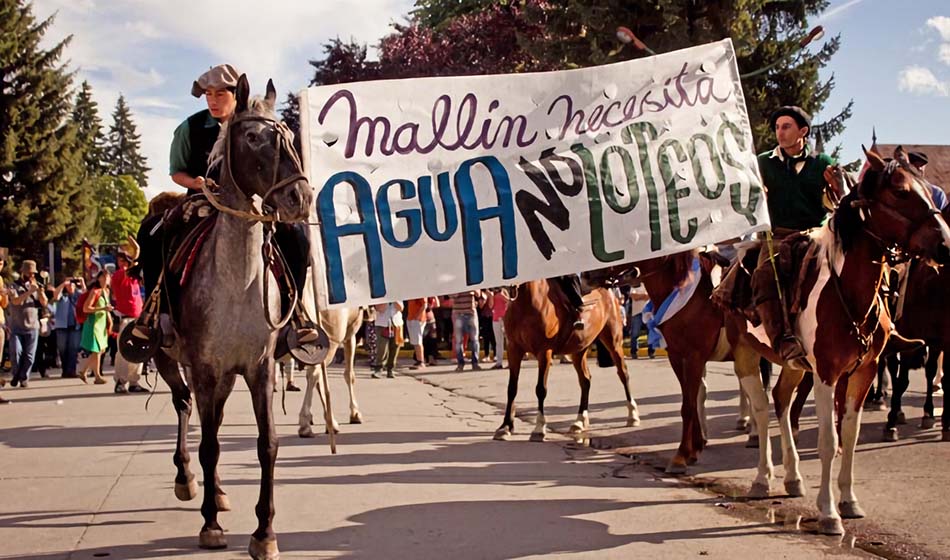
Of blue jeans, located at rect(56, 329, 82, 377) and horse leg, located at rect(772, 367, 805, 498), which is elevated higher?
blue jeans, located at rect(56, 329, 82, 377)

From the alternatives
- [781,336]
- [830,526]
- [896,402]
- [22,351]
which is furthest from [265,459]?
[22,351]

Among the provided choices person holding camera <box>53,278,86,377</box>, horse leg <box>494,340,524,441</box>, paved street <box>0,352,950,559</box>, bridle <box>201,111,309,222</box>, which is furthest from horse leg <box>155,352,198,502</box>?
person holding camera <box>53,278,86,377</box>

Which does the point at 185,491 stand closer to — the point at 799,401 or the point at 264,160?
the point at 264,160

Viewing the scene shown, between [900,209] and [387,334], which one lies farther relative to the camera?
[387,334]

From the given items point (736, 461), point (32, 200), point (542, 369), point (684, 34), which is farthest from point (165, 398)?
point (32, 200)

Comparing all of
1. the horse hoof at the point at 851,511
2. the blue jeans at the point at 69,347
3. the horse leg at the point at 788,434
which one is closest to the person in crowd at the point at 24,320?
the blue jeans at the point at 69,347

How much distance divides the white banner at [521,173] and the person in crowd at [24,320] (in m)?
14.7

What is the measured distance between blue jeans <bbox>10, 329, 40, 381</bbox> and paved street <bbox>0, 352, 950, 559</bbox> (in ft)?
21.3

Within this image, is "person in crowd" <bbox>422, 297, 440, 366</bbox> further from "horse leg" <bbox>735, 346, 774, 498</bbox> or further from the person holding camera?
"horse leg" <bbox>735, 346, 774, 498</bbox>

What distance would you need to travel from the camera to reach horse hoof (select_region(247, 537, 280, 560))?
21.0ft

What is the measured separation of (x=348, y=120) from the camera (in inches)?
283

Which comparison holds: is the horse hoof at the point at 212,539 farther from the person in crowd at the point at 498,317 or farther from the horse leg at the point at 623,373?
the person in crowd at the point at 498,317

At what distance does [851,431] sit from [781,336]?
0.82m

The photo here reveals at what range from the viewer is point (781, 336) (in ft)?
25.8
